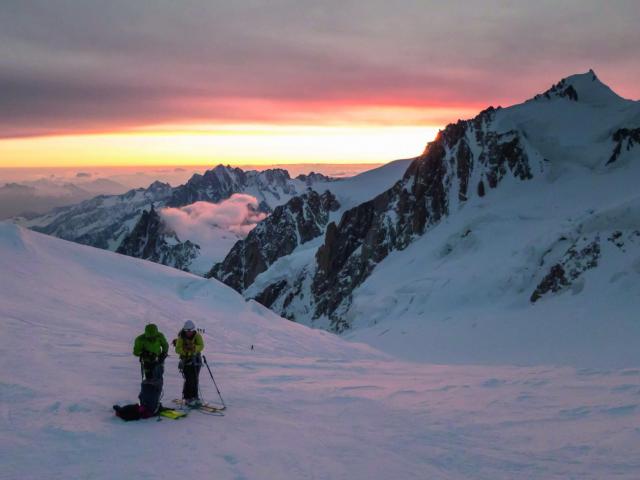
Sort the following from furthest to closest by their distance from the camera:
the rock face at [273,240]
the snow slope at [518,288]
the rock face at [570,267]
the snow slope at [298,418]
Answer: the rock face at [273,240], the rock face at [570,267], the snow slope at [518,288], the snow slope at [298,418]

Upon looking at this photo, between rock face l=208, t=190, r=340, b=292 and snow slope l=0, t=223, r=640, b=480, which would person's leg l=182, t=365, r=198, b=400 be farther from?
rock face l=208, t=190, r=340, b=292

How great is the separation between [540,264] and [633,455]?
3567 centimetres

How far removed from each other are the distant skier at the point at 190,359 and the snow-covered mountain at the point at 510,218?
1171 inches

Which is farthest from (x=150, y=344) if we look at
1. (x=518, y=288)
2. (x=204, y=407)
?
(x=518, y=288)

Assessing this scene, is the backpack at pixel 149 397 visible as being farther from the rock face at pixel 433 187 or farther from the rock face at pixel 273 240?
the rock face at pixel 273 240

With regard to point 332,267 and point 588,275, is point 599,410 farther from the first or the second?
point 332,267

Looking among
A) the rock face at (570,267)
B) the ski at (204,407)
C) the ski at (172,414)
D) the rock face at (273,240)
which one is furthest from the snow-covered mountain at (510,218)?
the rock face at (273,240)

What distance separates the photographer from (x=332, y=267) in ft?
365

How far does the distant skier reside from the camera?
10930 mm

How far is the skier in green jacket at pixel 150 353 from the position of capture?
10.1m

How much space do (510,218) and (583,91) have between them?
36.6m

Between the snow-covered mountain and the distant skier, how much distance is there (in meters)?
29.8

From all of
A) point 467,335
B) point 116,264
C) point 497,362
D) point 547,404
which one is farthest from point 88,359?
point 467,335

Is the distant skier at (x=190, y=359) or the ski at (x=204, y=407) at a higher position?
the distant skier at (x=190, y=359)
